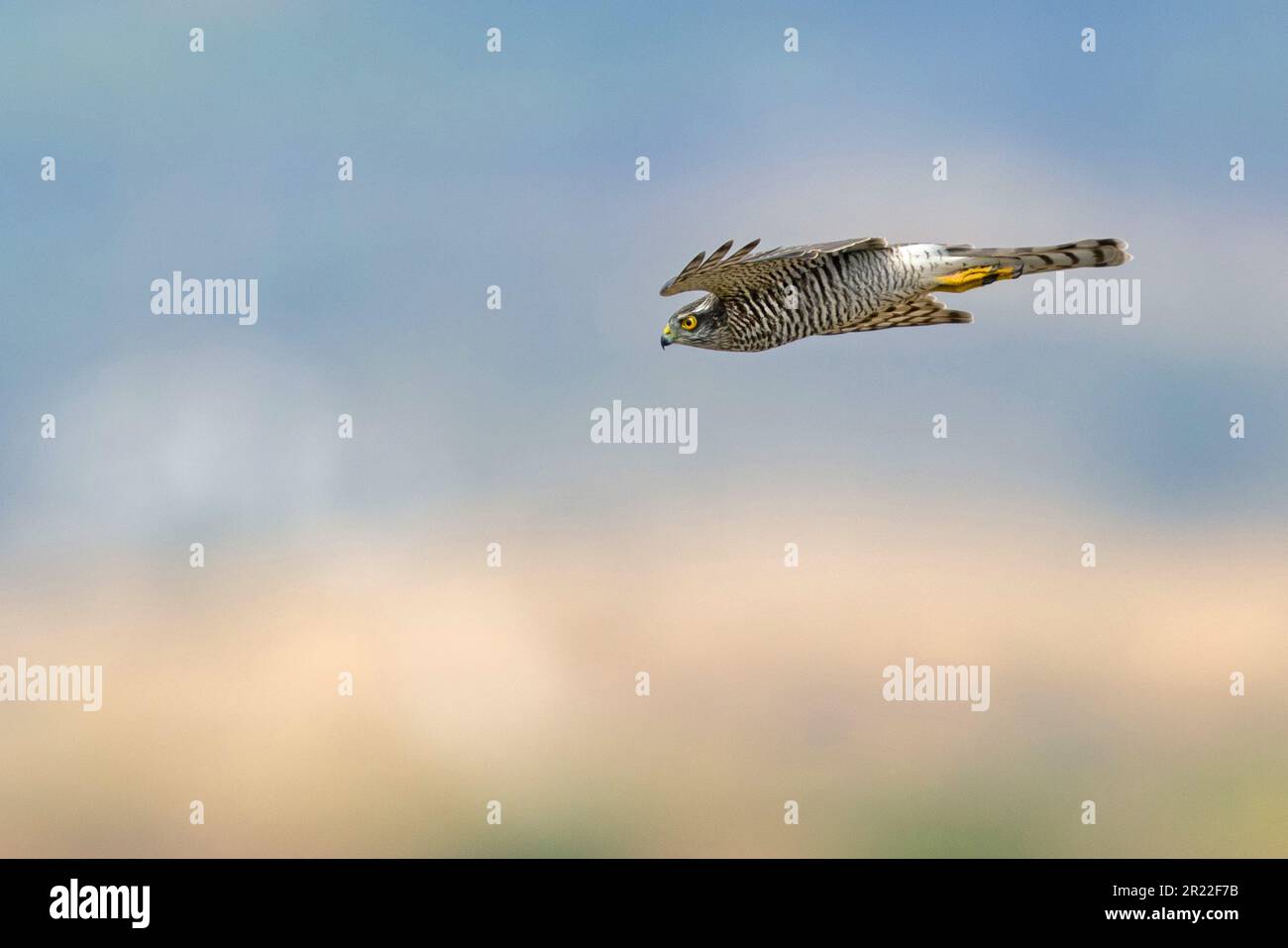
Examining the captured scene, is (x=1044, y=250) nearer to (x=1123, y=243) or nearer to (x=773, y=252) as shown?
(x=1123, y=243)

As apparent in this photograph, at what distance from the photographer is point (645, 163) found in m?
14.0

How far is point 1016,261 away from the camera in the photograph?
37.9 feet

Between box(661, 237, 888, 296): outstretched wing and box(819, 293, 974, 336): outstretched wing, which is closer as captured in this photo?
box(661, 237, 888, 296): outstretched wing

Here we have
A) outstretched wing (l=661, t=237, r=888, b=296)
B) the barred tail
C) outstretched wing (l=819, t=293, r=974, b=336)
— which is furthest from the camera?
outstretched wing (l=819, t=293, r=974, b=336)

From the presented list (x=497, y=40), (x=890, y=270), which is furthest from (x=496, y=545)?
(x=890, y=270)

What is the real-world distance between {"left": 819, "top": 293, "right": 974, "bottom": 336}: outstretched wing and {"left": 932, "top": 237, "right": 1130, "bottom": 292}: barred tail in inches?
7.8

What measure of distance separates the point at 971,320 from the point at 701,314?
2.13 metres

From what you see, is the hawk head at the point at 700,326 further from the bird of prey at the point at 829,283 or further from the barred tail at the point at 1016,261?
the barred tail at the point at 1016,261

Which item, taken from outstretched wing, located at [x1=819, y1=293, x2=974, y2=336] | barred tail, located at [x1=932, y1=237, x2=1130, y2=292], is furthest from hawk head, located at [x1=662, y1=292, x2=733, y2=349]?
barred tail, located at [x1=932, y1=237, x2=1130, y2=292]

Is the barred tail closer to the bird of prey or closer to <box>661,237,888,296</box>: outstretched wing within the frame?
the bird of prey

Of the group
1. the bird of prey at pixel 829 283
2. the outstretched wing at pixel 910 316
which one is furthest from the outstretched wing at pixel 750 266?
the outstretched wing at pixel 910 316

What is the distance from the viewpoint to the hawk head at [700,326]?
1133 cm

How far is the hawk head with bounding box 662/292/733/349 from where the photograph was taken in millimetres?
11328

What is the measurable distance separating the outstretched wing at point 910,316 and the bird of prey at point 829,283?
10mm
